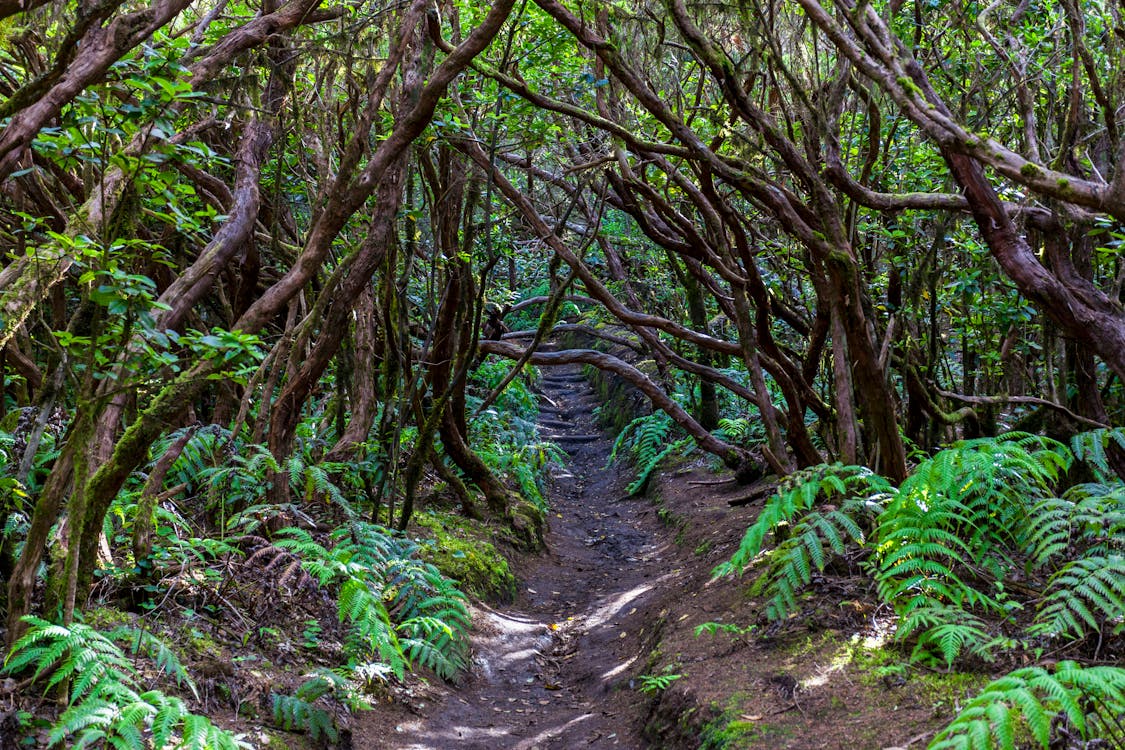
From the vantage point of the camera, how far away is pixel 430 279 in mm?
7656

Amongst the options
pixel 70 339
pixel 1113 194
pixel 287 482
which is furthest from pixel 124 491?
pixel 1113 194

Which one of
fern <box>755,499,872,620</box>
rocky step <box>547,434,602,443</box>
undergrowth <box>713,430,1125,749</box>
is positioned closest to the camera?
undergrowth <box>713,430,1125,749</box>

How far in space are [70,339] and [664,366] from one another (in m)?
9.10

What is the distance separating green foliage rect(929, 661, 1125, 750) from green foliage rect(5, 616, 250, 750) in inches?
102

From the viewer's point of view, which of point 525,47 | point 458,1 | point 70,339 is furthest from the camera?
point 525,47

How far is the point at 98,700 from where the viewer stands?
2.97 metres

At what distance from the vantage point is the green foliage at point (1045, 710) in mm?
2334

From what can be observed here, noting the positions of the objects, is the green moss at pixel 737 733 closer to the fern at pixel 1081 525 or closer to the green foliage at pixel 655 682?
the green foliage at pixel 655 682

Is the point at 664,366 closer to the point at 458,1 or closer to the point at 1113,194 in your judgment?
the point at 458,1

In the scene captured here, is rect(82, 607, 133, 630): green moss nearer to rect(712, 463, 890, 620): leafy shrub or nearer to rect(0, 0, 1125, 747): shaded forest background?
rect(0, 0, 1125, 747): shaded forest background

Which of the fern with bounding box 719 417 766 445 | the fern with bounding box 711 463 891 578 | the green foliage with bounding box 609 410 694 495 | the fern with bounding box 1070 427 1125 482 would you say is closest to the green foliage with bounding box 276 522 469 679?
the fern with bounding box 711 463 891 578

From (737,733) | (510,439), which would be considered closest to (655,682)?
(737,733)

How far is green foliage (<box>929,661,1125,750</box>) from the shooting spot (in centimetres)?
233

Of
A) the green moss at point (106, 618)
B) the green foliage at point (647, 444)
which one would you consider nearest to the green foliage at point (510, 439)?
the green foliage at point (647, 444)
